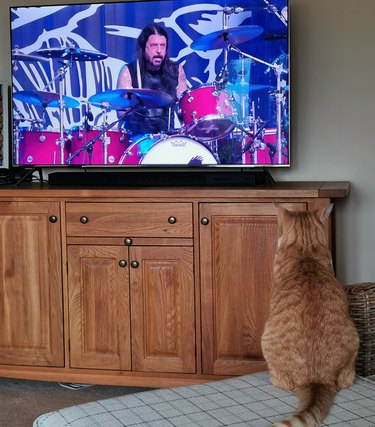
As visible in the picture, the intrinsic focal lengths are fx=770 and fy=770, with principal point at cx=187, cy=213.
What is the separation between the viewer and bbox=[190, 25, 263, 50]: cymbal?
3295 mm

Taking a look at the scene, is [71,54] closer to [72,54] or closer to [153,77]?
[72,54]

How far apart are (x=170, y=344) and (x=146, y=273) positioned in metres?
0.31

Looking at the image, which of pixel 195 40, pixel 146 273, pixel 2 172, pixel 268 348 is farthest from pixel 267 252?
pixel 2 172

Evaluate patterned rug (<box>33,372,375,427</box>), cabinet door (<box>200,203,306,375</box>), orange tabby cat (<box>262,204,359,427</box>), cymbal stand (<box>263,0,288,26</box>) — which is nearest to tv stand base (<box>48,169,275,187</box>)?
cabinet door (<box>200,203,306,375</box>)

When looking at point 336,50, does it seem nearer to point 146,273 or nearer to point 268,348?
point 146,273

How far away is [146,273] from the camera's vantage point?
3.17 metres

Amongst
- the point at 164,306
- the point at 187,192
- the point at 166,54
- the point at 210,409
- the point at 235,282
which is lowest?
the point at 210,409

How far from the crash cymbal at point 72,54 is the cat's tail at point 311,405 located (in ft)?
6.22

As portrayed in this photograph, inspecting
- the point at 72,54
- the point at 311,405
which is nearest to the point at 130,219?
the point at 72,54

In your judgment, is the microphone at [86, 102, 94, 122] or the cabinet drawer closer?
the cabinet drawer

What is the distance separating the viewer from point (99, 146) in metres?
3.52

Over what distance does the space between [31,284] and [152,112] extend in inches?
36.3

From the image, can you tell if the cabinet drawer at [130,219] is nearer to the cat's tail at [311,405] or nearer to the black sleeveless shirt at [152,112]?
the black sleeveless shirt at [152,112]

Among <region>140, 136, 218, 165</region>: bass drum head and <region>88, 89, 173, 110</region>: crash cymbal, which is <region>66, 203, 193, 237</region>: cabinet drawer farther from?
<region>88, 89, 173, 110</region>: crash cymbal
